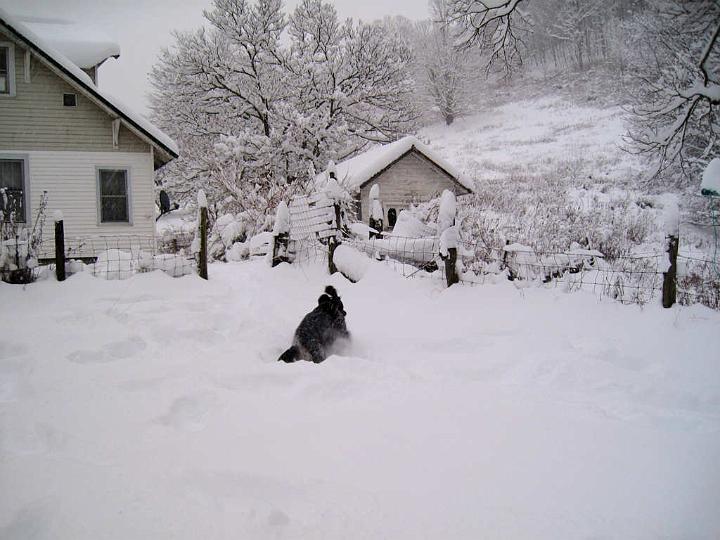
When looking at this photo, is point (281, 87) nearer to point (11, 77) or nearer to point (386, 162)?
point (386, 162)

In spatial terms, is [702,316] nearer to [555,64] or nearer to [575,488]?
[575,488]

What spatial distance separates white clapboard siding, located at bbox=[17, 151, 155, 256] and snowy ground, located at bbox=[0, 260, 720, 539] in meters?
8.27

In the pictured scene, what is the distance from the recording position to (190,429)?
10.4ft

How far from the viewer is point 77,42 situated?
1479cm

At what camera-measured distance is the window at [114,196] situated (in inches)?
526

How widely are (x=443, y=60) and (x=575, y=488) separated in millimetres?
42116

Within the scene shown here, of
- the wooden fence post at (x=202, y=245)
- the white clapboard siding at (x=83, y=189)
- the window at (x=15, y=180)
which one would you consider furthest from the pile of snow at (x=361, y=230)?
the window at (x=15, y=180)

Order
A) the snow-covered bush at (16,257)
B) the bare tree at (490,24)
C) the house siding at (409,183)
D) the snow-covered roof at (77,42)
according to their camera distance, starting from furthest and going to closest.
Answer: the house siding at (409,183)
the snow-covered roof at (77,42)
the snow-covered bush at (16,257)
the bare tree at (490,24)

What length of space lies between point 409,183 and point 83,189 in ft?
38.2

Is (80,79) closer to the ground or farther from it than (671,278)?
farther from it

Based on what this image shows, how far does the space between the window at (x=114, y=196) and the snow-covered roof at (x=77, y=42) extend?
13.5ft

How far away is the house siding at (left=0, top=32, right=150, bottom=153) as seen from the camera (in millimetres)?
12391

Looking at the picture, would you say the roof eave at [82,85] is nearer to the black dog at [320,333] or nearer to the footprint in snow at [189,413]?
the black dog at [320,333]

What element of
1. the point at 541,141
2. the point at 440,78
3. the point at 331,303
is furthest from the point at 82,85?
the point at 440,78
